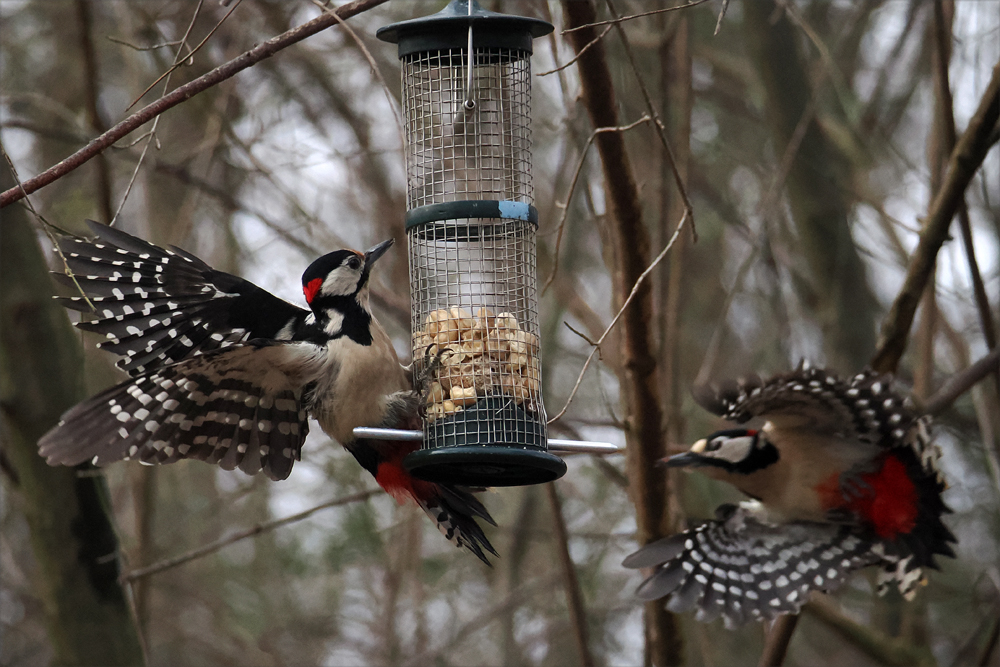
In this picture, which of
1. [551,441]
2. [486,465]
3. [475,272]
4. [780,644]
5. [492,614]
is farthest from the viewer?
[492,614]

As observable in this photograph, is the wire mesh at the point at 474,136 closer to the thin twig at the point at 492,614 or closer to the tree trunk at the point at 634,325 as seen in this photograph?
the tree trunk at the point at 634,325

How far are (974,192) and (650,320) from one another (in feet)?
10.2

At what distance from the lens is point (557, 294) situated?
504 centimetres

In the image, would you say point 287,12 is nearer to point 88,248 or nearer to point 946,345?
point 88,248

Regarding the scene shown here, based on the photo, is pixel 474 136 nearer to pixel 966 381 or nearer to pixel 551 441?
pixel 551 441

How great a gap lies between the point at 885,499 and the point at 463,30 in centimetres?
282

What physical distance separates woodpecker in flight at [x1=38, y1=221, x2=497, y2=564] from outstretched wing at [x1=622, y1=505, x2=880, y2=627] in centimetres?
85

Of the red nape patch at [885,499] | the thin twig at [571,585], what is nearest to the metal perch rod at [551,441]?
the thin twig at [571,585]

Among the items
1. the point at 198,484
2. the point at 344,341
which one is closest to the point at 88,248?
the point at 344,341

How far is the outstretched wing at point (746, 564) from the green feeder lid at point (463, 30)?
1.90 metres

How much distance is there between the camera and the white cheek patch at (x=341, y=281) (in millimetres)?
3883

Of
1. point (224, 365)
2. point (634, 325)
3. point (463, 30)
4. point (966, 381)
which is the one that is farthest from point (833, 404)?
point (224, 365)

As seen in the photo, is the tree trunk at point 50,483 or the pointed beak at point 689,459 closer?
the tree trunk at point 50,483

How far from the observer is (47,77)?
6.77 metres
